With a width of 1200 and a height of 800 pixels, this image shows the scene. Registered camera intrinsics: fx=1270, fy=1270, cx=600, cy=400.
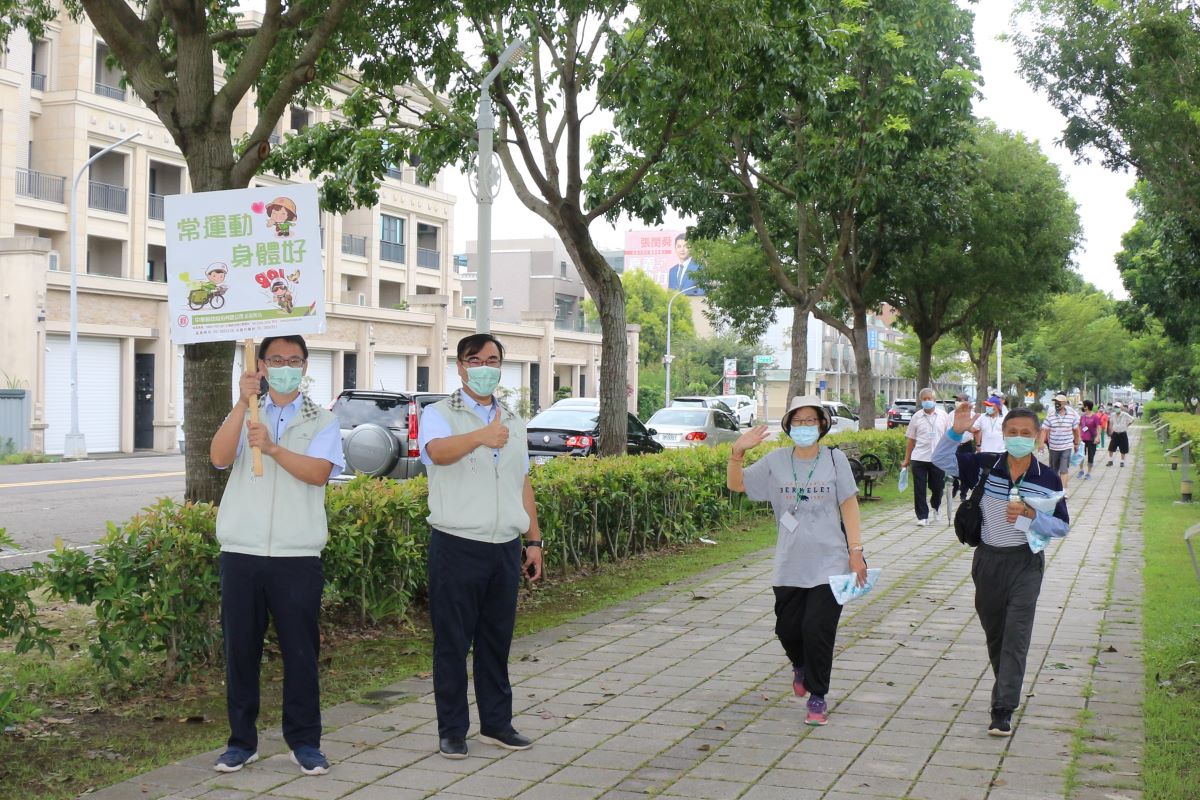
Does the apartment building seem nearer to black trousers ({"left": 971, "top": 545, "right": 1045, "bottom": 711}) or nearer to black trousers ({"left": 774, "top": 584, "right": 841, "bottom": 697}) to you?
black trousers ({"left": 774, "top": 584, "right": 841, "bottom": 697})

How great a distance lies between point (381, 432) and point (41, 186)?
24.0 meters

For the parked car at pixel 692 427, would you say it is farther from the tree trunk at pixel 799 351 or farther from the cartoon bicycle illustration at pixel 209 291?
the cartoon bicycle illustration at pixel 209 291

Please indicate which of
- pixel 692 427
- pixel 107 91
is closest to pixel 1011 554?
pixel 692 427

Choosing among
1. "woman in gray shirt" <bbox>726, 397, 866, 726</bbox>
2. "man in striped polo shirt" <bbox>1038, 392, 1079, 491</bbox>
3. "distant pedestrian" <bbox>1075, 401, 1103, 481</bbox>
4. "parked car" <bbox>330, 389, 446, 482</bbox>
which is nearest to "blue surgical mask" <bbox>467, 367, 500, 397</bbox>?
"woman in gray shirt" <bbox>726, 397, 866, 726</bbox>

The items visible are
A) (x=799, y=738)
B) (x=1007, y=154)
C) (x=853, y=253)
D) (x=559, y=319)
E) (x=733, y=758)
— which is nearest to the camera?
(x=733, y=758)

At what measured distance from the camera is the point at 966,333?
138 ft

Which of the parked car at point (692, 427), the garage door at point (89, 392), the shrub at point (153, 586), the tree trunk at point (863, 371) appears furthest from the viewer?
the garage door at point (89, 392)

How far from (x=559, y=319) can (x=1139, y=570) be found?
238 ft

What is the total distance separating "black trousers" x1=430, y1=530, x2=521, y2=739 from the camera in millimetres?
5473

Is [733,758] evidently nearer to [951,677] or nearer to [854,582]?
[854,582]

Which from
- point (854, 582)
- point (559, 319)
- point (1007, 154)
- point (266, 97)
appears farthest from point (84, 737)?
point (559, 319)

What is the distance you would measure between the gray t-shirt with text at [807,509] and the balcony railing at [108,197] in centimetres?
3370

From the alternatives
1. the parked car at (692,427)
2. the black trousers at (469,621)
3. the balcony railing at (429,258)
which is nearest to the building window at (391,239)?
the balcony railing at (429,258)

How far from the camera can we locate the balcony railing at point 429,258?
172 ft
